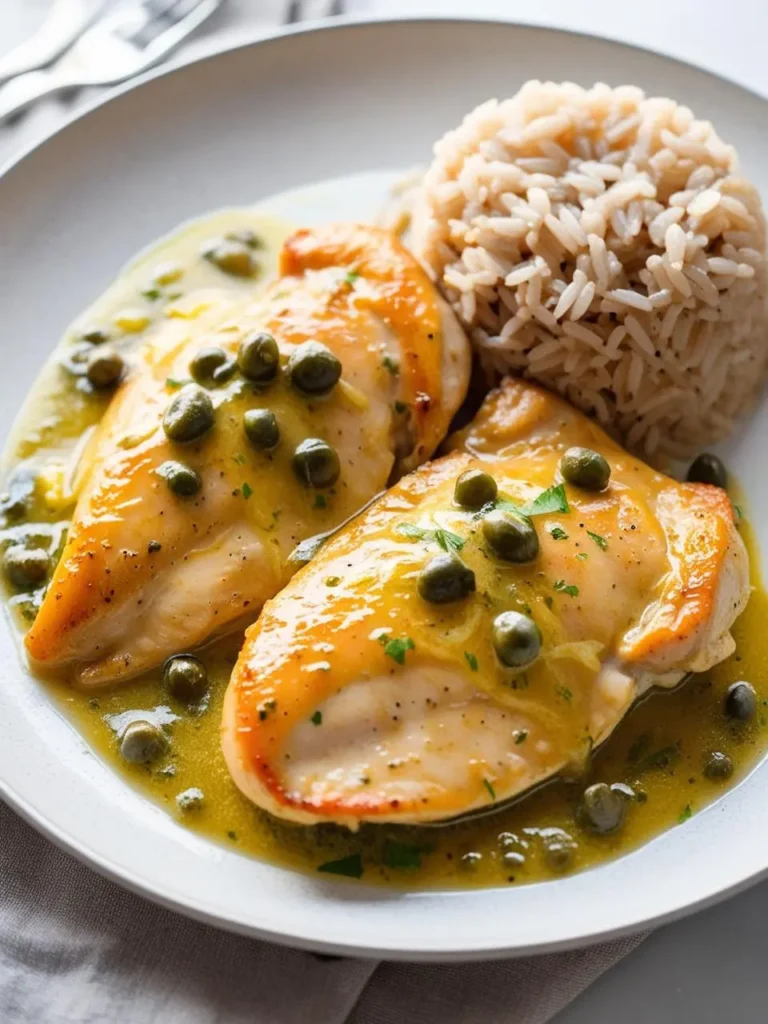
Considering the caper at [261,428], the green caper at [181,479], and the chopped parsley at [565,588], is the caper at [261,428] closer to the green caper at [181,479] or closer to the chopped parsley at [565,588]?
the green caper at [181,479]

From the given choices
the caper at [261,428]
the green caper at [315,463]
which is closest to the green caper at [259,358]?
the caper at [261,428]

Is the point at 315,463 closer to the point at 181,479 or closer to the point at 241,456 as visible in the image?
the point at 241,456

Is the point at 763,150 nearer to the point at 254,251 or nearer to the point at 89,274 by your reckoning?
the point at 254,251

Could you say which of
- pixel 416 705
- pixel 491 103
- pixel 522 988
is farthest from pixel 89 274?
pixel 522 988

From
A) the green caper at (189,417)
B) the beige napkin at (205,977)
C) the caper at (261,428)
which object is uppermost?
the green caper at (189,417)

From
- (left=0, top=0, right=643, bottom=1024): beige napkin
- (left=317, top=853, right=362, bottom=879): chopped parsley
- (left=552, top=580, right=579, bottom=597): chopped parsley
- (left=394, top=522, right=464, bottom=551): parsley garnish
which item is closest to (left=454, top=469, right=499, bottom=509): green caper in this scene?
(left=394, top=522, right=464, bottom=551): parsley garnish
